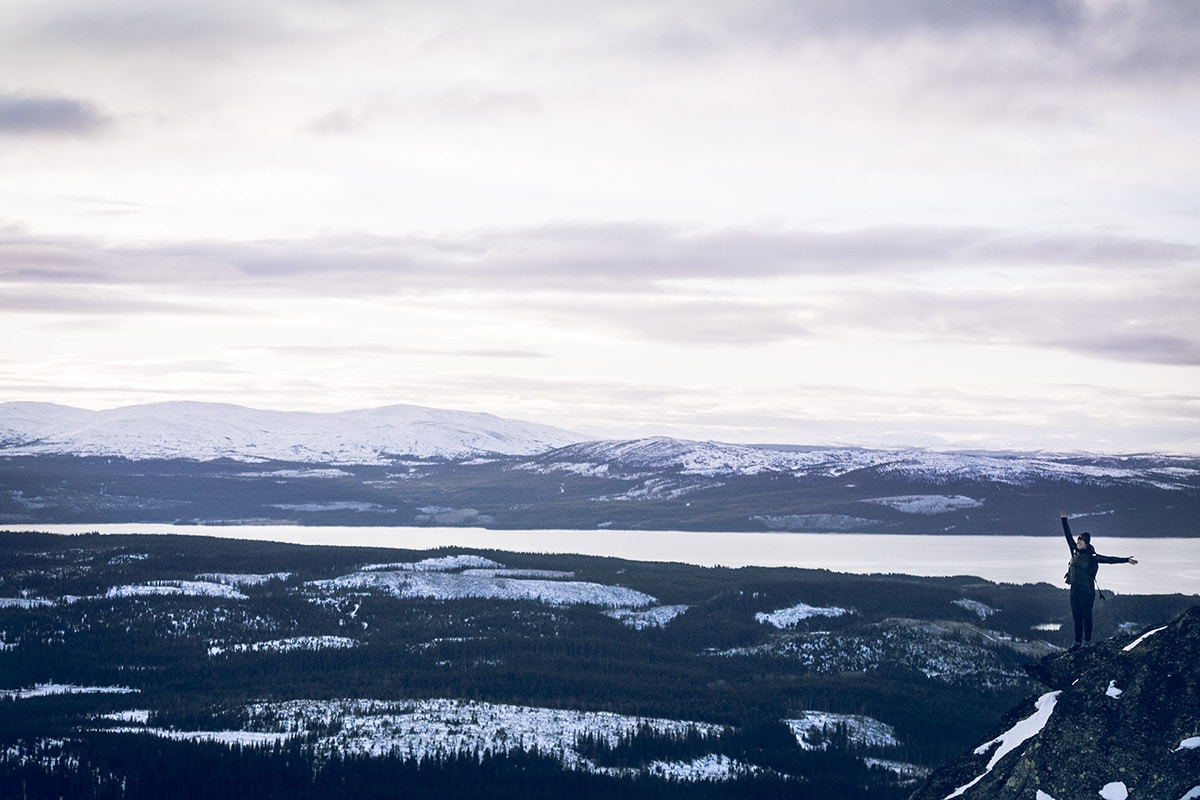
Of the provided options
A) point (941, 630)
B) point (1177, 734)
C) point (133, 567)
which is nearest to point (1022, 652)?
point (941, 630)

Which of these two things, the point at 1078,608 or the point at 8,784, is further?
the point at 8,784

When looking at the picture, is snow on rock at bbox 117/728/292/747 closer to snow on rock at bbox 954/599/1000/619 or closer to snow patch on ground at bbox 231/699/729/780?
snow patch on ground at bbox 231/699/729/780

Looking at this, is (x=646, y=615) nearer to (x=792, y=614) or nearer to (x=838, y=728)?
(x=792, y=614)

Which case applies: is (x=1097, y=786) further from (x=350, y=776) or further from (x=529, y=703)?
(x=529, y=703)

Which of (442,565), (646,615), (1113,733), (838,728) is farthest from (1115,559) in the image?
(442,565)

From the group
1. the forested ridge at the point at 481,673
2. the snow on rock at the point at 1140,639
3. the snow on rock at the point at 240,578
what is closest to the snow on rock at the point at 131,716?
the forested ridge at the point at 481,673

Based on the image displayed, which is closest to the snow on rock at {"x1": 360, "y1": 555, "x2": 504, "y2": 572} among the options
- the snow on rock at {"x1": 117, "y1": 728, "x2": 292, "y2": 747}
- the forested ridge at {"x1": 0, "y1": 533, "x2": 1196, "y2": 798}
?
the forested ridge at {"x1": 0, "y1": 533, "x2": 1196, "y2": 798}
